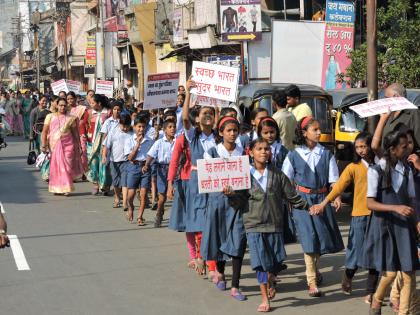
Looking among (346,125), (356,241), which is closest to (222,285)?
(356,241)

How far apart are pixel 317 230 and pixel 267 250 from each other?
2.41 ft

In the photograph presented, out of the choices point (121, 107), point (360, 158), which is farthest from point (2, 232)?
point (121, 107)

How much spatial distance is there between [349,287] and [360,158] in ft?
4.06

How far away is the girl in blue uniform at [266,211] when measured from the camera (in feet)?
26.5

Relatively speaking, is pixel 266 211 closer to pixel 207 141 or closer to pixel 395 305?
pixel 395 305

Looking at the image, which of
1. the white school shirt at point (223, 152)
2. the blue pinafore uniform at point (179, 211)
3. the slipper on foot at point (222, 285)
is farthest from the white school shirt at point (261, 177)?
the blue pinafore uniform at point (179, 211)

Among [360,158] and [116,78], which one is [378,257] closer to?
[360,158]

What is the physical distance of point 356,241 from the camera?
331 inches

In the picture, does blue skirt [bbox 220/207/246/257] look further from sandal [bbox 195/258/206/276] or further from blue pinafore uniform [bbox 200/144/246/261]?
sandal [bbox 195/258/206/276]

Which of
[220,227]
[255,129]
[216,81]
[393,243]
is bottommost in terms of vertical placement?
[220,227]

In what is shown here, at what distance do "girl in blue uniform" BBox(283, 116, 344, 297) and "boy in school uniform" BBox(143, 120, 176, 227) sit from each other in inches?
182

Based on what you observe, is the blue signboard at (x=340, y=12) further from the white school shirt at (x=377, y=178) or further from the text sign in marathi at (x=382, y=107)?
the white school shirt at (x=377, y=178)

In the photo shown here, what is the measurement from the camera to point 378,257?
7.30 m

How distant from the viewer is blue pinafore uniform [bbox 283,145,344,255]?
857cm
